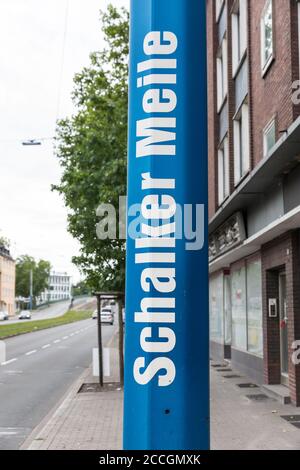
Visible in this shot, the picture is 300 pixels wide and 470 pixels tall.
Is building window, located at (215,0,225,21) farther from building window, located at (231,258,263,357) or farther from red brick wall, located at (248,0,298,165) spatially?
building window, located at (231,258,263,357)

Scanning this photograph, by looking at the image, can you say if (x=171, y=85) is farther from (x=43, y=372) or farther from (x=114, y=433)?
(x=43, y=372)

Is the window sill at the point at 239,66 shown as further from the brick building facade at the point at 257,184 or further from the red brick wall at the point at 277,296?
the red brick wall at the point at 277,296

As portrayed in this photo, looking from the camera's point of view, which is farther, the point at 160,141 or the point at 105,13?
the point at 105,13

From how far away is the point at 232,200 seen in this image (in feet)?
Result: 48.4

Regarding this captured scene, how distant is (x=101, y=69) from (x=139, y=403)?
1902 cm

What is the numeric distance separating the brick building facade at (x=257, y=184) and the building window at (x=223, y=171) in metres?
0.03

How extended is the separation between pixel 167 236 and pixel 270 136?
35.2ft

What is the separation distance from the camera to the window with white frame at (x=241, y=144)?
16344mm

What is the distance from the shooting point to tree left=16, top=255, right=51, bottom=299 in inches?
6216

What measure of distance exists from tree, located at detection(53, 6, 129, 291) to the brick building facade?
3.02 metres

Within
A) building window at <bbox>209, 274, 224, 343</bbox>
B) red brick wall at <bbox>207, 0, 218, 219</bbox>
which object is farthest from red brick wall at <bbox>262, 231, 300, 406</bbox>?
red brick wall at <bbox>207, 0, 218, 219</bbox>

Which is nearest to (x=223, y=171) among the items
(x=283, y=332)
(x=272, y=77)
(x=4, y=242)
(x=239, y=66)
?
(x=239, y=66)

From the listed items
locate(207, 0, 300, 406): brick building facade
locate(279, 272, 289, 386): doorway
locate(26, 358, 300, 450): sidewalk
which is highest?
locate(207, 0, 300, 406): brick building facade

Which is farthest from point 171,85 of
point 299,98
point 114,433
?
point 299,98
